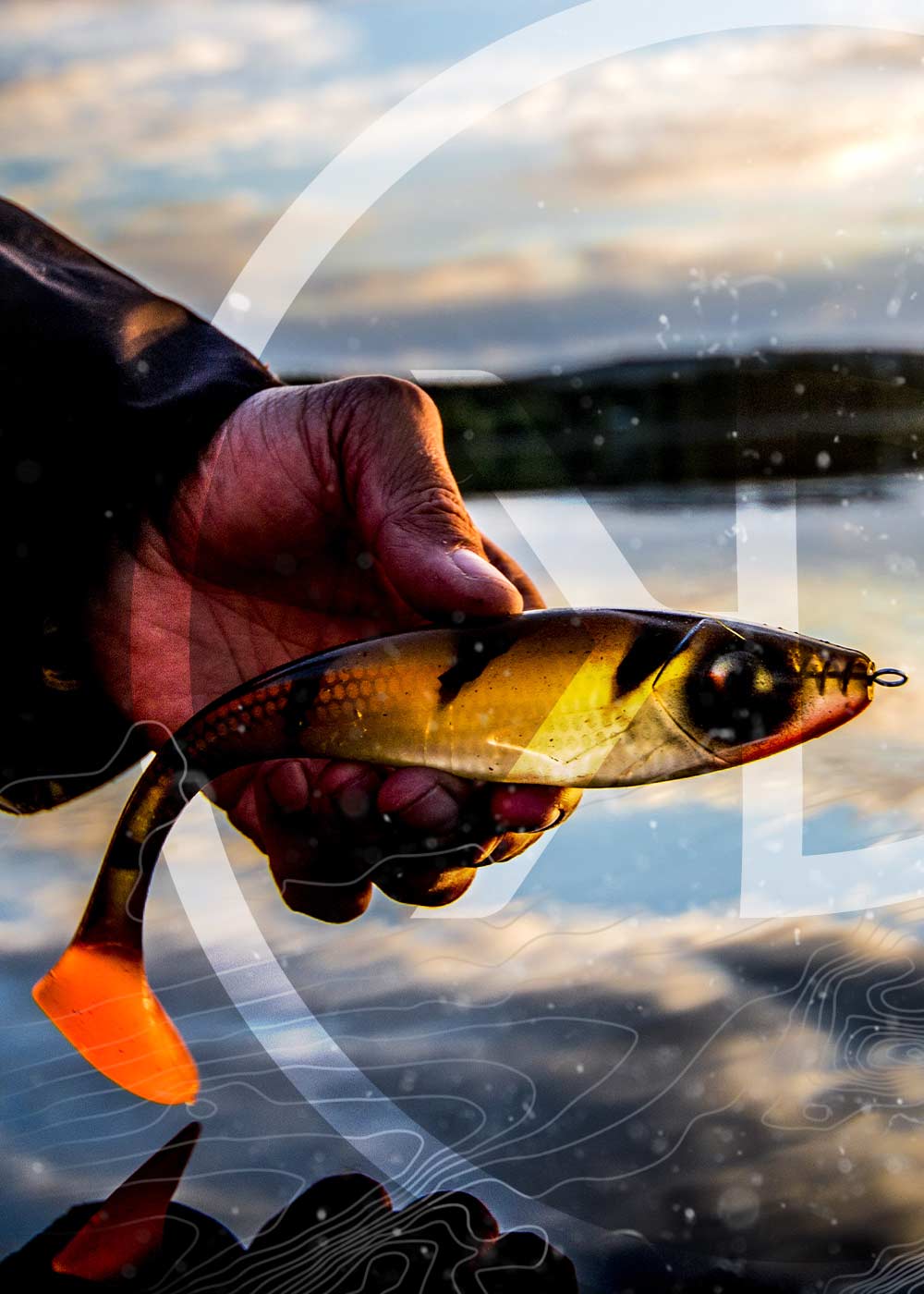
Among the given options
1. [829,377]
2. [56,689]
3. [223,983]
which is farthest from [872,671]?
[829,377]

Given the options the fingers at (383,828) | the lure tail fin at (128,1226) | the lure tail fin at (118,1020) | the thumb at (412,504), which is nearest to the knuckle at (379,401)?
the thumb at (412,504)

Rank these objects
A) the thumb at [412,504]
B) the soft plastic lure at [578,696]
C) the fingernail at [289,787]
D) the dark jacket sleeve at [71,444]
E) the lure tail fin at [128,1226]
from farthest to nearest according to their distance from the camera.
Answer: the dark jacket sleeve at [71,444] < the fingernail at [289,787] < the thumb at [412,504] < the lure tail fin at [128,1226] < the soft plastic lure at [578,696]

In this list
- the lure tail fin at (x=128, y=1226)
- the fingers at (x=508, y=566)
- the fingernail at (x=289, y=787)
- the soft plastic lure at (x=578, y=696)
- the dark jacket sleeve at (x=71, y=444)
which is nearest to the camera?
the soft plastic lure at (x=578, y=696)

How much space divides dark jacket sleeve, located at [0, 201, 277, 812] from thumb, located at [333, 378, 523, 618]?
28 centimetres

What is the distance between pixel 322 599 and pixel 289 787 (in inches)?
20.3

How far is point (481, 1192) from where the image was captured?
148 centimetres

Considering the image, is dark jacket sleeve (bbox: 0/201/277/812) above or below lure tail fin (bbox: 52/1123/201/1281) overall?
above

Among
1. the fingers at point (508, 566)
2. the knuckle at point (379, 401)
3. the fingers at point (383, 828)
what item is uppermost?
the knuckle at point (379, 401)

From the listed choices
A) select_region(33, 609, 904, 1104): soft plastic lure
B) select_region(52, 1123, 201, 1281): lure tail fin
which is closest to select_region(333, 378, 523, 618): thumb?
select_region(33, 609, 904, 1104): soft plastic lure

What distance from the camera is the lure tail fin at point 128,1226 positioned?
4.51 ft

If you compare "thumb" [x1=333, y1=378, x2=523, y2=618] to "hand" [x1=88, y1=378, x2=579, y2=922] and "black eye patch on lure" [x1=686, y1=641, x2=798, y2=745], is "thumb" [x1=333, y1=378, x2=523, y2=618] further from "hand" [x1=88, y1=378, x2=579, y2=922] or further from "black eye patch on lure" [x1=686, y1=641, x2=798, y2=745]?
"black eye patch on lure" [x1=686, y1=641, x2=798, y2=745]

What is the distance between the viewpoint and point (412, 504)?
5.63ft

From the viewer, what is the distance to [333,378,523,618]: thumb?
150cm

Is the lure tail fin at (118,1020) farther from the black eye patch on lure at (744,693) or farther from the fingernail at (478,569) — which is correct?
the black eye patch on lure at (744,693)
